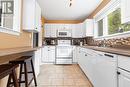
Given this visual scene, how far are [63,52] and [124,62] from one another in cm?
460

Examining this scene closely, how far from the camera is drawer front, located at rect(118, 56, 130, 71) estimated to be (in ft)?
4.54

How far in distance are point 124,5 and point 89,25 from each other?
11.0ft

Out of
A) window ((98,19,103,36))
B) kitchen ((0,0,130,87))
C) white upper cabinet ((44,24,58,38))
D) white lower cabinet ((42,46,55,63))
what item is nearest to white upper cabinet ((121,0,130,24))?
kitchen ((0,0,130,87))

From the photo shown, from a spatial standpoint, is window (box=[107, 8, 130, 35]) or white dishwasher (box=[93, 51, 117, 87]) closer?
white dishwasher (box=[93, 51, 117, 87])

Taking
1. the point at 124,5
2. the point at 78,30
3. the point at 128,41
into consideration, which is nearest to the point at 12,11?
the point at 124,5

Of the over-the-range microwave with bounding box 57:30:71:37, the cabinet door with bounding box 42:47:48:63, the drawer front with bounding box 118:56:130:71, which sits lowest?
the cabinet door with bounding box 42:47:48:63

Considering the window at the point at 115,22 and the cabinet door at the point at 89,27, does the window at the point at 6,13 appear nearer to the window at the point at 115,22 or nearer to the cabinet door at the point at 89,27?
the window at the point at 115,22

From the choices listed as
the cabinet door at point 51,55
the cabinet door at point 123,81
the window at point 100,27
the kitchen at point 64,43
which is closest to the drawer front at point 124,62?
the kitchen at point 64,43

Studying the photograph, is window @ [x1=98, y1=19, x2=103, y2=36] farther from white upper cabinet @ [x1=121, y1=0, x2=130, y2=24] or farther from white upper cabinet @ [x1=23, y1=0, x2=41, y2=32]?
white upper cabinet @ [x1=121, y1=0, x2=130, y2=24]

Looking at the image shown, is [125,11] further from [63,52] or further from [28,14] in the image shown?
[63,52]

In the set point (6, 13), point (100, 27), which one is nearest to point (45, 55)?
point (100, 27)

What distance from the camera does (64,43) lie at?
22.3 ft

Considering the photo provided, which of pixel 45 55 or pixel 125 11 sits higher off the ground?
pixel 125 11

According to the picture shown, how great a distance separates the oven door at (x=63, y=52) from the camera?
6012mm
